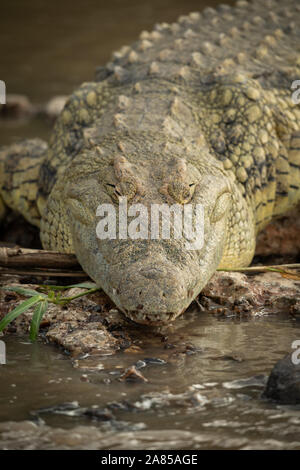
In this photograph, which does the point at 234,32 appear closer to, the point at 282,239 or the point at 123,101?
the point at 123,101

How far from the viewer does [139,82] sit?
503cm

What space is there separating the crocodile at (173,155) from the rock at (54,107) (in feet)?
11.7

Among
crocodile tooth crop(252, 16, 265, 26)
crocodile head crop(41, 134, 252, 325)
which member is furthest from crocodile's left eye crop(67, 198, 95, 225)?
crocodile tooth crop(252, 16, 265, 26)

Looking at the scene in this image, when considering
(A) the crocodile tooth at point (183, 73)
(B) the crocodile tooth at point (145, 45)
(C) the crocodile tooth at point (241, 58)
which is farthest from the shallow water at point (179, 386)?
(B) the crocodile tooth at point (145, 45)

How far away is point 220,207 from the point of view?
13.1ft

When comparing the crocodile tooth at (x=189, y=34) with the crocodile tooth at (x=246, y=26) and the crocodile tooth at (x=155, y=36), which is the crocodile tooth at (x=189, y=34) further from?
the crocodile tooth at (x=246, y=26)

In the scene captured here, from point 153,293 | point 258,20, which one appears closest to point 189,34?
point 258,20

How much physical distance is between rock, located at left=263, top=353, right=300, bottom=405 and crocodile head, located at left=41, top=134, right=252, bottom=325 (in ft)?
1.87

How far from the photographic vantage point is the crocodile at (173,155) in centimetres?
337

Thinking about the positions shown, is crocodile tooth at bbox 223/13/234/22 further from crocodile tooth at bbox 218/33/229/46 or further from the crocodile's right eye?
the crocodile's right eye

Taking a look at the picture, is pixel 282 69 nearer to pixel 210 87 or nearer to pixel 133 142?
pixel 210 87

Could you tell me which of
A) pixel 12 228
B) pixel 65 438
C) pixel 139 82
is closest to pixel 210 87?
pixel 139 82

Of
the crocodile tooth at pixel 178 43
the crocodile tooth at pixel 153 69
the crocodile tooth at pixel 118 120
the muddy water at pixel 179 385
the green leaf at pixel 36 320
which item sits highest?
the crocodile tooth at pixel 178 43

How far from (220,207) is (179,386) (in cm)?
141
